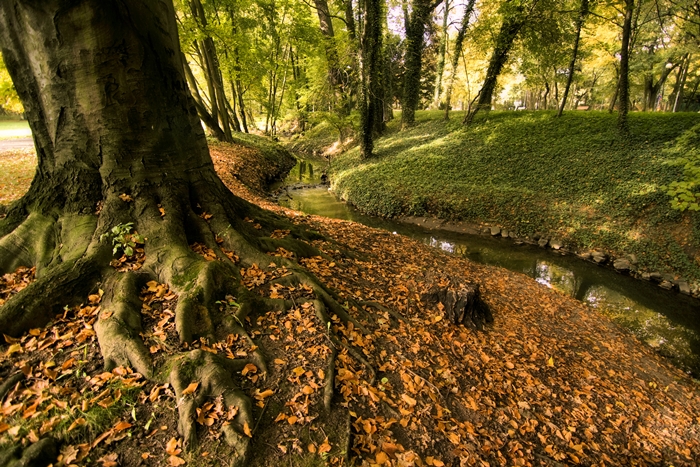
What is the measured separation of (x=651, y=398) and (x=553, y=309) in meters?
2.34

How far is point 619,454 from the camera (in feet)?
11.6

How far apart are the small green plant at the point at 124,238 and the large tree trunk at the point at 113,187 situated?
15 millimetres

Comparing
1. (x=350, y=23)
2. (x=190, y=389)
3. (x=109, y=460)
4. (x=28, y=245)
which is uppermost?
(x=350, y=23)

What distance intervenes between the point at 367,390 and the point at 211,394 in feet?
4.39

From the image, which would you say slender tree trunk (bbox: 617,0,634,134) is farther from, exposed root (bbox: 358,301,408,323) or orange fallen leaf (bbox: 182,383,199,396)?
orange fallen leaf (bbox: 182,383,199,396)

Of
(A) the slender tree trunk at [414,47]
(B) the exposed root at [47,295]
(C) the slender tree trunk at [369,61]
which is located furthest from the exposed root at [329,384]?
(A) the slender tree trunk at [414,47]

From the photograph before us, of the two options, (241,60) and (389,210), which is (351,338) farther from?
(241,60)

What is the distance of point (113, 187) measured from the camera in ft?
11.7

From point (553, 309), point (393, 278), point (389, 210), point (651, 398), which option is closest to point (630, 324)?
point (553, 309)

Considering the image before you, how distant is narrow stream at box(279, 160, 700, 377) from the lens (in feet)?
23.1

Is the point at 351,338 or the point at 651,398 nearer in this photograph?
the point at 351,338

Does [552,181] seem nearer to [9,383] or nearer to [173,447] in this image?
[173,447]

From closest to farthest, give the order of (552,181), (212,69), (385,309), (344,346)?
1. (344,346)
2. (385,309)
3. (552,181)
4. (212,69)

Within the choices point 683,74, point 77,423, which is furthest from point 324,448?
point 683,74
